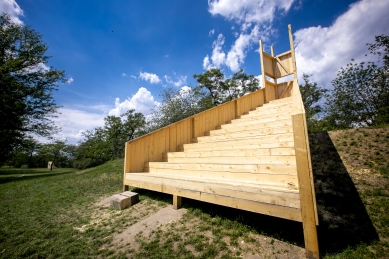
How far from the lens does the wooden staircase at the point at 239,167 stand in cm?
186

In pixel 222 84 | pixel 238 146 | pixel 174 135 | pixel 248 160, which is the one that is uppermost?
pixel 222 84

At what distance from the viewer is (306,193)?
1.79 metres

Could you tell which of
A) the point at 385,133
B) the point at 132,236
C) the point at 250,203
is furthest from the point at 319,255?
the point at 385,133

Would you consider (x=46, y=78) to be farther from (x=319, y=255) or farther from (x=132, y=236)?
(x=319, y=255)

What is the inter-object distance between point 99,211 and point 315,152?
5674 millimetres

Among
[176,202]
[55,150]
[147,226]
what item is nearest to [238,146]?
[176,202]

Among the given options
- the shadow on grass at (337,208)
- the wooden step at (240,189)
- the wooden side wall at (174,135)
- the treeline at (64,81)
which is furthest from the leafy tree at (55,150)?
the shadow on grass at (337,208)

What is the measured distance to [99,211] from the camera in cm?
359

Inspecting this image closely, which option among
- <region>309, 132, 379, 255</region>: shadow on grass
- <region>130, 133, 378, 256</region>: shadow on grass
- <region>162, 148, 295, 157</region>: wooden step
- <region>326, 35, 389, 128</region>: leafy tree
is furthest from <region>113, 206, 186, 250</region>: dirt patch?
<region>326, 35, 389, 128</region>: leafy tree

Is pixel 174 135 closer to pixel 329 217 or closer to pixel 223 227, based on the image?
pixel 223 227

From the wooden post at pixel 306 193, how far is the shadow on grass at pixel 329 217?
238 mm

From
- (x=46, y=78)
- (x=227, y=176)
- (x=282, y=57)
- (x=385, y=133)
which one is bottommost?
(x=227, y=176)

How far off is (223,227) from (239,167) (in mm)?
973

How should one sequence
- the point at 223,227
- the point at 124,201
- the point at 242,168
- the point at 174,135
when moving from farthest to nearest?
the point at 174,135, the point at 124,201, the point at 242,168, the point at 223,227
